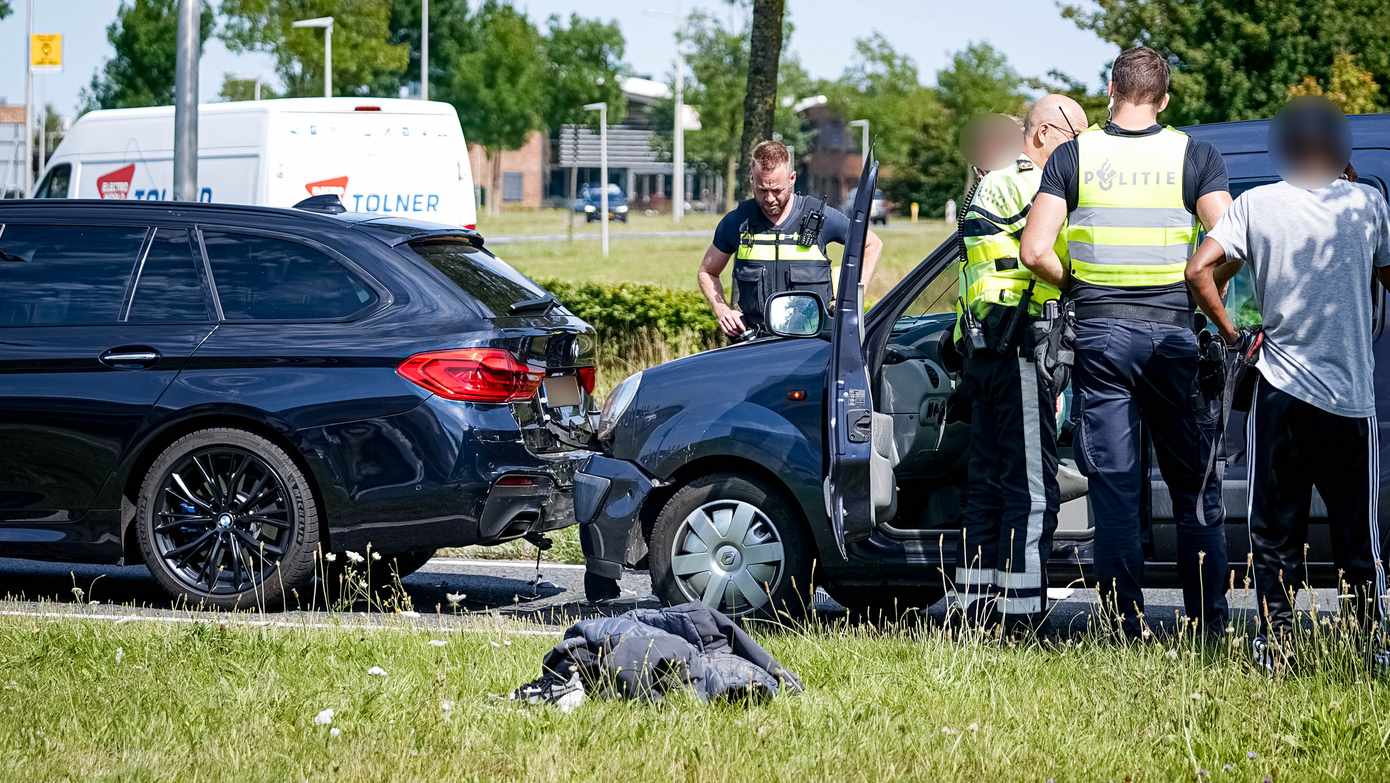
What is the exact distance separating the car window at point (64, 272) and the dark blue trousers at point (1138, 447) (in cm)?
403

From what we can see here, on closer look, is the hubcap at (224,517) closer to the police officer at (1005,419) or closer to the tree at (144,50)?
the police officer at (1005,419)

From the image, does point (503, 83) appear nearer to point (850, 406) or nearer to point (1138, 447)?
point (850, 406)

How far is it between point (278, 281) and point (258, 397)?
559 mm

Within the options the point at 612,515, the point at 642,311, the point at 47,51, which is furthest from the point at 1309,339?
the point at 47,51

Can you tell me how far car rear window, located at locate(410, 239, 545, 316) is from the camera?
23.0 ft

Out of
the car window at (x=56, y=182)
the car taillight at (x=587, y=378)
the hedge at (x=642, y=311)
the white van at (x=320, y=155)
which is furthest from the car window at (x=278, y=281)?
the car window at (x=56, y=182)

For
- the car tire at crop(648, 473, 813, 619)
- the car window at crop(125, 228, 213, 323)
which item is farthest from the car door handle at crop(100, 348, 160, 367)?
the car tire at crop(648, 473, 813, 619)

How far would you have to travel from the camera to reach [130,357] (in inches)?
269

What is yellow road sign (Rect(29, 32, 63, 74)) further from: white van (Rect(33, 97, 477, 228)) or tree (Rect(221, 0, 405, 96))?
white van (Rect(33, 97, 477, 228))

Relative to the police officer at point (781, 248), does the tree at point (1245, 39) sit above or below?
above

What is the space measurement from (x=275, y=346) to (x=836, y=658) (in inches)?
110

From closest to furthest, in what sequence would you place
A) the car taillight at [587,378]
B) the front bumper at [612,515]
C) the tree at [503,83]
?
the front bumper at [612,515] → the car taillight at [587,378] → the tree at [503,83]

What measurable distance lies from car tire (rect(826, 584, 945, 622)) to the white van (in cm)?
1044

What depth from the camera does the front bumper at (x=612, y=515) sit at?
20.8ft
